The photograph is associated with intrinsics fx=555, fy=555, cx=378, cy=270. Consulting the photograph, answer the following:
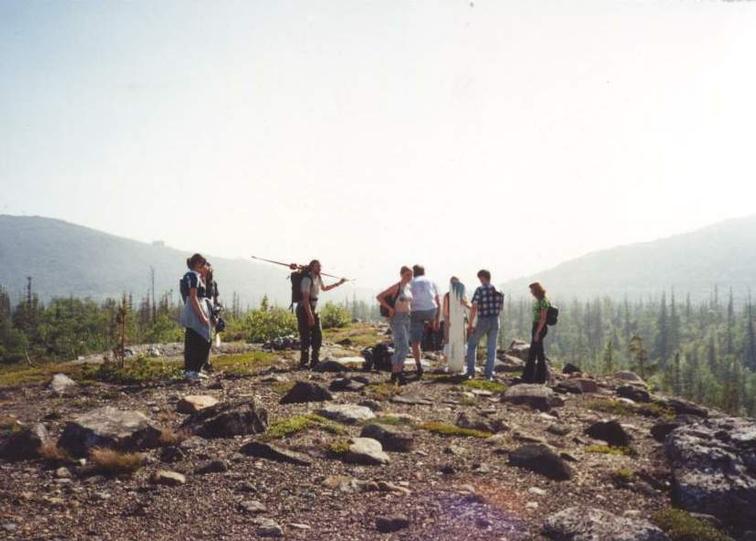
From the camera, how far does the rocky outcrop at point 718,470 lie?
638cm

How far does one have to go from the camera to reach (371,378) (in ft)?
44.7

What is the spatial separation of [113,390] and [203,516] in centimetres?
730

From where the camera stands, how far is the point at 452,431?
903 cm

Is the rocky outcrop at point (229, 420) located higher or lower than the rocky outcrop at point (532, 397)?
higher

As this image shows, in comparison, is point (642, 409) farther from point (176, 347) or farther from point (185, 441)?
point (176, 347)

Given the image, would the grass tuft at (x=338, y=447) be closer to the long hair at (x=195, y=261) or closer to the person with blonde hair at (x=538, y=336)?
the long hair at (x=195, y=261)

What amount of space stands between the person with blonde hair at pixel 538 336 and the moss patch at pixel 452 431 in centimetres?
475

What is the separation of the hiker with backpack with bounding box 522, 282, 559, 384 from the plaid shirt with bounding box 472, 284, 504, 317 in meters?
0.90

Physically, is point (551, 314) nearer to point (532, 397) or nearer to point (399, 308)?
point (532, 397)

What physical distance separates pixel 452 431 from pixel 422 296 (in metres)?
5.50

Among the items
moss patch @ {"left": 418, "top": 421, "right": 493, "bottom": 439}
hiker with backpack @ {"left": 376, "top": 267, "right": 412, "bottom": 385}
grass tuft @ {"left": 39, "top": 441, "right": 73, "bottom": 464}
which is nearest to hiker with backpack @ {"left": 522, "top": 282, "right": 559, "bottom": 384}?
hiker with backpack @ {"left": 376, "top": 267, "right": 412, "bottom": 385}

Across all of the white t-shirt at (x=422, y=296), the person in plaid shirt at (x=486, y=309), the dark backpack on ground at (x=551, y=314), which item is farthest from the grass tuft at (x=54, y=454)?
the dark backpack on ground at (x=551, y=314)

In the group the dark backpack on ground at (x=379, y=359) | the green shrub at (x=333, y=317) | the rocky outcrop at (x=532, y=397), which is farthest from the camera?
the green shrub at (x=333, y=317)

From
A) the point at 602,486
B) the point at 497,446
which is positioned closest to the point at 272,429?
the point at 497,446
